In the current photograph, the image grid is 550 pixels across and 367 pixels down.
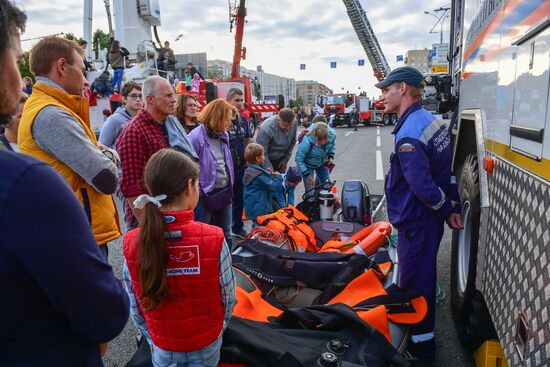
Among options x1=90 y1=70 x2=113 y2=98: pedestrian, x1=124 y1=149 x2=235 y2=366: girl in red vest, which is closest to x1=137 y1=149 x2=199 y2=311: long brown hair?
x1=124 y1=149 x2=235 y2=366: girl in red vest

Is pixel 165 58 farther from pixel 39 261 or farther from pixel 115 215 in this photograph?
pixel 39 261

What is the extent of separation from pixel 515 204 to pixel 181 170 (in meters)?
1.60

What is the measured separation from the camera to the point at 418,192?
109 inches

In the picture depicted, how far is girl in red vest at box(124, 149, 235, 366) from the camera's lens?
1768 mm

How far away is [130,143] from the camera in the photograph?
125 inches

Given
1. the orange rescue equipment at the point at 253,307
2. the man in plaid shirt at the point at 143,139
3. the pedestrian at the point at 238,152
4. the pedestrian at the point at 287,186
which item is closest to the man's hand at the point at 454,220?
the orange rescue equipment at the point at 253,307

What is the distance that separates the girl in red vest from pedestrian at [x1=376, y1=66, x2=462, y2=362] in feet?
4.98

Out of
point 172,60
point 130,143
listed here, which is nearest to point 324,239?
point 130,143

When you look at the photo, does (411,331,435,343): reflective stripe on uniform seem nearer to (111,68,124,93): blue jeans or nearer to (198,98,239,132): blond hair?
(198,98,239,132): blond hair

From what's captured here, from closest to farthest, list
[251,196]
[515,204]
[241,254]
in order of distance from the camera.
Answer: [515,204]
[241,254]
[251,196]

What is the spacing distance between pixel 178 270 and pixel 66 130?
1.09m

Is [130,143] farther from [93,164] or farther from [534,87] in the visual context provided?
[534,87]

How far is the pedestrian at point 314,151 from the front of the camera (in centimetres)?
647

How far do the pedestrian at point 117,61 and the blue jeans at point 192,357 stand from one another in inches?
525
